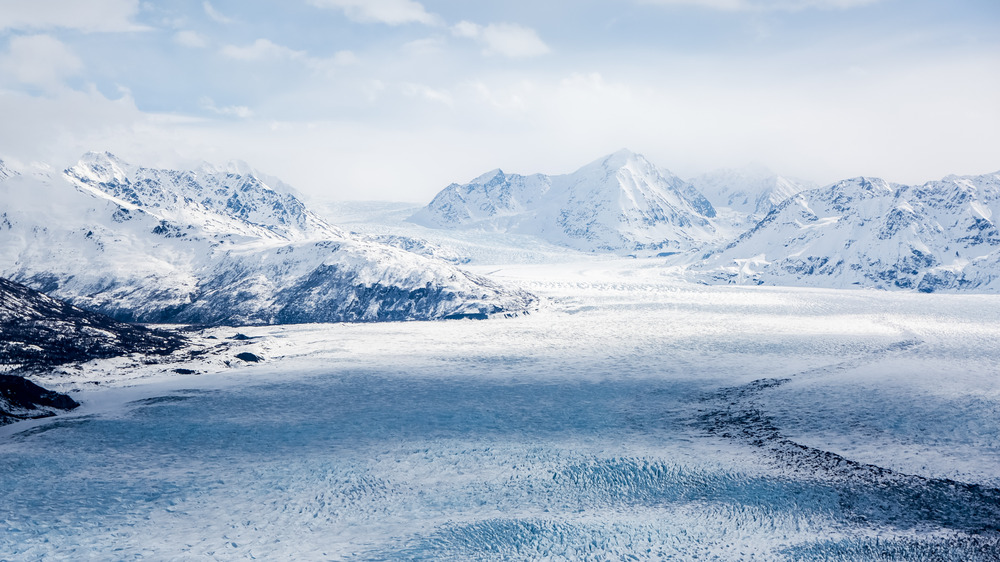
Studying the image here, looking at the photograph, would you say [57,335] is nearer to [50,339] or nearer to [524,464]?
[50,339]

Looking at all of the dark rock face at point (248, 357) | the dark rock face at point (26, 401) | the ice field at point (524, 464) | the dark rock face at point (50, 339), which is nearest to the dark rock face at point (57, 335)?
the dark rock face at point (50, 339)

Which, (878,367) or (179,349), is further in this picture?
(179,349)

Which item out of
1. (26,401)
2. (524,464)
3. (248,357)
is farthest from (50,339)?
(524,464)

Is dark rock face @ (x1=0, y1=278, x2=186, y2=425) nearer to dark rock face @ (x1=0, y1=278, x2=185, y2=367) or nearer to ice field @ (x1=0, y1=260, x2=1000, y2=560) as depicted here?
dark rock face @ (x1=0, y1=278, x2=185, y2=367)

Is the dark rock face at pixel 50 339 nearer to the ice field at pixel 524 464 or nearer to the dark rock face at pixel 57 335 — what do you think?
the dark rock face at pixel 57 335

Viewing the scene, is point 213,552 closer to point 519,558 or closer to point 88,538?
point 88,538

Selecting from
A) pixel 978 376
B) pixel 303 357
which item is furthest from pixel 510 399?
pixel 978 376

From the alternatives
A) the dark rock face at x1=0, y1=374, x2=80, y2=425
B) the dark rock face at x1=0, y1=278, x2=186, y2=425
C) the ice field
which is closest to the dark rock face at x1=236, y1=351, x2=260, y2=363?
the ice field
